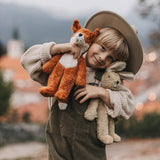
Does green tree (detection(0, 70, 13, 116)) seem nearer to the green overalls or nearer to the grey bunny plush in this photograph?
the green overalls

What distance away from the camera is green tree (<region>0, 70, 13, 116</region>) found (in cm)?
770

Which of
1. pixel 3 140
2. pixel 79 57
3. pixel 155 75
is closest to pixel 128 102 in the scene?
pixel 79 57

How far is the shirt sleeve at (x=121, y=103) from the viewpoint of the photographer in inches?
52.0

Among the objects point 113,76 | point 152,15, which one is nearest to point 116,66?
point 113,76

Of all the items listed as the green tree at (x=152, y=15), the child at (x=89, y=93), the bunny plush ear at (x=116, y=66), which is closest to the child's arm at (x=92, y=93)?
the child at (x=89, y=93)

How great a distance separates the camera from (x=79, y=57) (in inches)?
50.4

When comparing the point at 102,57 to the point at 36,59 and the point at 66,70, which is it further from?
the point at 36,59

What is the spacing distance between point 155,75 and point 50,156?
14665 millimetres

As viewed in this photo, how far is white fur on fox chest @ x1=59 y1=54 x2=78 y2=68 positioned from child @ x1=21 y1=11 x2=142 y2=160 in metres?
0.03

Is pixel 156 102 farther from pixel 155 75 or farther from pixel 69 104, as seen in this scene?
pixel 69 104

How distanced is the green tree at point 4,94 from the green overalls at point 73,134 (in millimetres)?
6785

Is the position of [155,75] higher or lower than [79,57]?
lower

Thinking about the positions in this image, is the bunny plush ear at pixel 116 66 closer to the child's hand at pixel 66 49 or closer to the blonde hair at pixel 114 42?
the blonde hair at pixel 114 42

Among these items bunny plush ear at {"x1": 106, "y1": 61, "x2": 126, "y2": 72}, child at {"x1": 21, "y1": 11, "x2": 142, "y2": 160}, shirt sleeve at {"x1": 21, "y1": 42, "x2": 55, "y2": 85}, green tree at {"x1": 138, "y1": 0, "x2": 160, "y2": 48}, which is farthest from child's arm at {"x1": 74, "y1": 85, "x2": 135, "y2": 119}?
green tree at {"x1": 138, "y1": 0, "x2": 160, "y2": 48}
